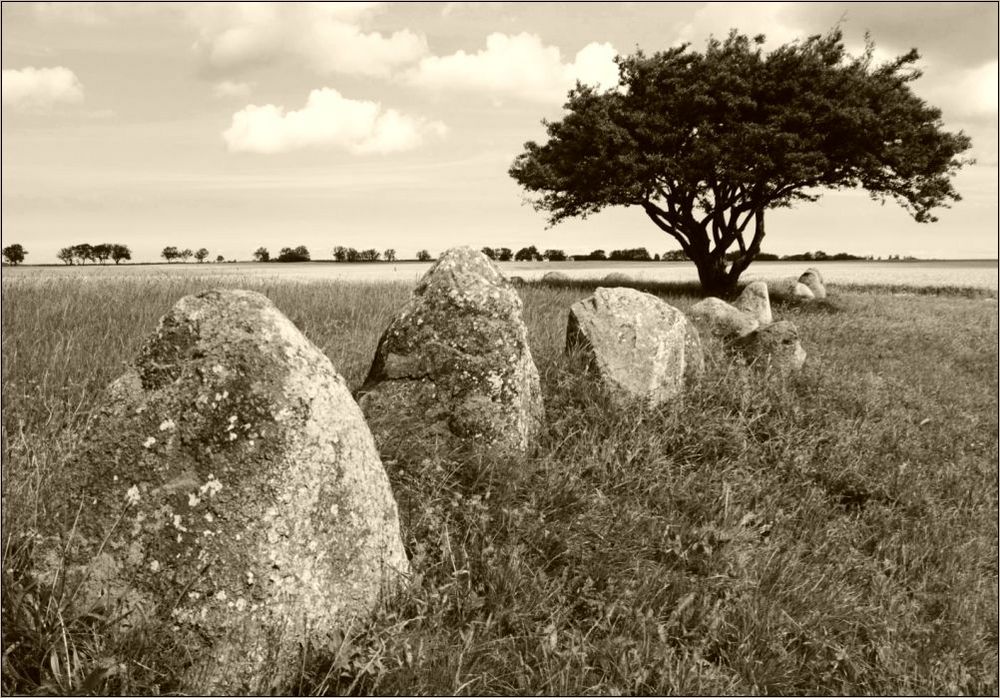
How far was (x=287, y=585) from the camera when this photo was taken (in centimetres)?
339

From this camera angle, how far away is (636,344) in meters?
8.11

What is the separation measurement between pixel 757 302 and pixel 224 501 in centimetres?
1507

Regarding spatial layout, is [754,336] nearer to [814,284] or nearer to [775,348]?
[775,348]

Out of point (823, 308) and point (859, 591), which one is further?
point (823, 308)

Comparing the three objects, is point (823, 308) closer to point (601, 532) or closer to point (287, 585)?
point (601, 532)

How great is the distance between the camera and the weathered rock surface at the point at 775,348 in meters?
9.45

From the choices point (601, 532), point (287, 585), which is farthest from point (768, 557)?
point (287, 585)

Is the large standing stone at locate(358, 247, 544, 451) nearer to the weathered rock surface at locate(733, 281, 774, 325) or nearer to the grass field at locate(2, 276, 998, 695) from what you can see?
the grass field at locate(2, 276, 998, 695)

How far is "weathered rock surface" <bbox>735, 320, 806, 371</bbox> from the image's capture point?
9453 mm

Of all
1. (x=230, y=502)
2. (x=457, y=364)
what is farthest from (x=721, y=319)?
(x=230, y=502)

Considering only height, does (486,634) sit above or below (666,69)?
below

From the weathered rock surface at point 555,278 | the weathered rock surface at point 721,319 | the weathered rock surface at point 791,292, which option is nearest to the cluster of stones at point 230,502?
the weathered rock surface at point 721,319

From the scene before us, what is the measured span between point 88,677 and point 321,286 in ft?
45.3

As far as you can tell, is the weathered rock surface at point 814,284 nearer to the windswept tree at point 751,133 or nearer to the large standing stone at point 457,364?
the windswept tree at point 751,133
